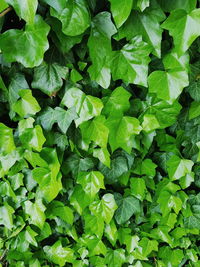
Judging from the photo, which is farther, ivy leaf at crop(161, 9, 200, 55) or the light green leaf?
the light green leaf

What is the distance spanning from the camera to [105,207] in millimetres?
1113

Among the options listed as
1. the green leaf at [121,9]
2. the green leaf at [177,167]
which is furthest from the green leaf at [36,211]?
the green leaf at [121,9]

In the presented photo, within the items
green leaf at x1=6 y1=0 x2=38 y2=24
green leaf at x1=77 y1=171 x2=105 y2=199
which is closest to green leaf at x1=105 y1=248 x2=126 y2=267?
green leaf at x1=77 y1=171 x2=105 y2=199

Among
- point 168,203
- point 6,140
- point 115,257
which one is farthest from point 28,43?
point 115,257

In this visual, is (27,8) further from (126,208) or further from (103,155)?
(126,208)

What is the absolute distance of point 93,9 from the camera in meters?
0.76

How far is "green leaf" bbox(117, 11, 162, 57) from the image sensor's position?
79cm

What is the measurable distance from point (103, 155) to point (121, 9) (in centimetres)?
49

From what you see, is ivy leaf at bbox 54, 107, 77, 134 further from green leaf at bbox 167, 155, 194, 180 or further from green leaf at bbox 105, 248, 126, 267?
green leaf at bbox 105, 248, 126, 267

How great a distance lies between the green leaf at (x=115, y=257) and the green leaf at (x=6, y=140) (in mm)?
691

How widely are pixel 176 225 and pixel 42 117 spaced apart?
0.82 metres

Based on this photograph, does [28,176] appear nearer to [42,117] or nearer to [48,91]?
[42,117]

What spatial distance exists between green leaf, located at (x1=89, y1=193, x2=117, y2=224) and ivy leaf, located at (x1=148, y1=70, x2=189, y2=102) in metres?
0.48

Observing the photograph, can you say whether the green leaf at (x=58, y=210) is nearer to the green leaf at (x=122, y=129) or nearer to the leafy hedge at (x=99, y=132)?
the leafy hedge at (x=99, y=132)
